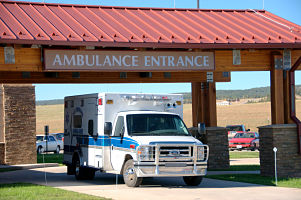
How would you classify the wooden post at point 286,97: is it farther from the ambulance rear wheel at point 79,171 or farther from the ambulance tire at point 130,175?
the ambulance rear wheel at point 79,171

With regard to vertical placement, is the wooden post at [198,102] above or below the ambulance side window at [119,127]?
above

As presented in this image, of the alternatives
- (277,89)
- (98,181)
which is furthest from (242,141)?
(98,181)

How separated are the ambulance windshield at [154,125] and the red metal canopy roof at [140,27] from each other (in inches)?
85.5

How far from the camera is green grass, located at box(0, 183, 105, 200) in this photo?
14539mm

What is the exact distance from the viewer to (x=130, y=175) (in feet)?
56.4

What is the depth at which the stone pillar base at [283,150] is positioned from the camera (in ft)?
64.7

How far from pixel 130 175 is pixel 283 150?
555 cm

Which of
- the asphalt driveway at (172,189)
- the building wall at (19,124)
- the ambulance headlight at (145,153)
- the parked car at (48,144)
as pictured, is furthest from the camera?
the parked car at (48,144)

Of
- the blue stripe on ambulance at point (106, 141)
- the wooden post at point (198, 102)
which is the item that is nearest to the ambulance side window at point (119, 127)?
the blue stripe on ambulance at point (106, 141)

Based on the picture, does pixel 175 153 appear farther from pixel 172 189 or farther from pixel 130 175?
pixel 130 175

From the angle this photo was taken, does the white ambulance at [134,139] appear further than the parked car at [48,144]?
No

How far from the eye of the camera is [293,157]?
19953 mm

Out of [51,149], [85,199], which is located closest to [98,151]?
[85,199]

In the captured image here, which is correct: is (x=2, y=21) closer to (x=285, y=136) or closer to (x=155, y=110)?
(x=155, y=110)
